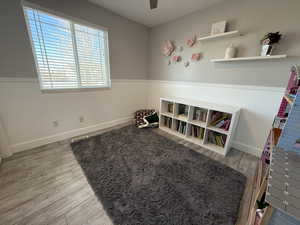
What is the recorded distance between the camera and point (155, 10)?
2.22 meters

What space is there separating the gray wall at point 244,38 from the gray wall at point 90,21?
860mm

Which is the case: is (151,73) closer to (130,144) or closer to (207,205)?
(130,144)

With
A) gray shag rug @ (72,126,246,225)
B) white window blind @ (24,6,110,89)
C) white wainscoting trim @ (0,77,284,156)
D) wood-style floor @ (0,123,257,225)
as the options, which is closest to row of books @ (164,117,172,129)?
gray shag rug @ (72,126,246,225)

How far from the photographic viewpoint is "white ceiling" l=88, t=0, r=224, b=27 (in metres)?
1.98

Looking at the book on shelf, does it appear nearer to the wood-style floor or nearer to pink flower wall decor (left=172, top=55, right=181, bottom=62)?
the wood-style floor

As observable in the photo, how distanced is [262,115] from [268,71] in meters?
0.64

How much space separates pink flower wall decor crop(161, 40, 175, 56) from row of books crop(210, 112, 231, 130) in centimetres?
166

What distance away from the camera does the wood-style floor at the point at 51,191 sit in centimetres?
101

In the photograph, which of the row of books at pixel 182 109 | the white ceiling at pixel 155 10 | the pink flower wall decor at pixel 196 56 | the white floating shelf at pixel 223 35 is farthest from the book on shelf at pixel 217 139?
the white ceiling at pixel 155 10

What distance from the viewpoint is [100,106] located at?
8.55 feet

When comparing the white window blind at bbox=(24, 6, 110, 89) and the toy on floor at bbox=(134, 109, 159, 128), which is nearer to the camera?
the white window blind at bbox=(24, 6, 110, 89)

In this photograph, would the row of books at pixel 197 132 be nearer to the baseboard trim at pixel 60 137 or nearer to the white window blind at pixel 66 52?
the baseboard trim at pixel 60 137

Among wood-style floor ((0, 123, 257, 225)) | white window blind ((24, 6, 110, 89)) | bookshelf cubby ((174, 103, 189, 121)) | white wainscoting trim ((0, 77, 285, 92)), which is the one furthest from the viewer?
bookshelf cubby ((174, 103, 189, 121))

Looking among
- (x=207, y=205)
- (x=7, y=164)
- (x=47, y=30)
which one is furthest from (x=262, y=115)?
(x=7, y=164)
